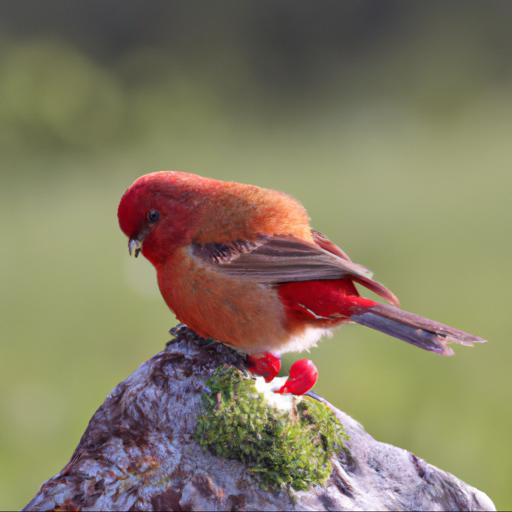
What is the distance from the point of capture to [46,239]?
9047 millimetres

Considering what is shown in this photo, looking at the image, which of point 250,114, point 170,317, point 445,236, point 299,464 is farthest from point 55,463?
point 250,114

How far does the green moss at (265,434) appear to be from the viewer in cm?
351

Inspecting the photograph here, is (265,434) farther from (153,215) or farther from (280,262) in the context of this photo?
(153,215)

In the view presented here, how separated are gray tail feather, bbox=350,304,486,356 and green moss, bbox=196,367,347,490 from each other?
445 mm

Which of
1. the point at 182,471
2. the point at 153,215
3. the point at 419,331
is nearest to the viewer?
the point at 182,471

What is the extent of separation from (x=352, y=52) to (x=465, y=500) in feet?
31.3

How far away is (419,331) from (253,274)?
77 cm

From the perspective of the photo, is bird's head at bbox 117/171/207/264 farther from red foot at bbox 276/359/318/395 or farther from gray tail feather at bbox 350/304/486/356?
gray tail feather at bbox 350/304/486/356

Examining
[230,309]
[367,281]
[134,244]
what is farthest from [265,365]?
[134,244]

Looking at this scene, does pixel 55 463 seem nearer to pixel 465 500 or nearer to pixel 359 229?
pixel 465 500

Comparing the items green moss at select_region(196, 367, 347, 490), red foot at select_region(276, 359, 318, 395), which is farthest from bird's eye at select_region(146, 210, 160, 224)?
red foot at select_region(276, 359, 318, 395)

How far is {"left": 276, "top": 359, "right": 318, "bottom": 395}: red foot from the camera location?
3848 millimetres

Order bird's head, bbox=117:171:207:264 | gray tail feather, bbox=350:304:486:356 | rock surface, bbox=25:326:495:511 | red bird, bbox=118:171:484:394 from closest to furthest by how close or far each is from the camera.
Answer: rock surface, bbox=25:326:495:511
gray tail feather, bbox=350:304:486:356
red bird, bbox=118:171:484:394
bird's head, bbox=117:171:207:264

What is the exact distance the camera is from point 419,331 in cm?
383
